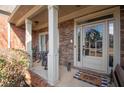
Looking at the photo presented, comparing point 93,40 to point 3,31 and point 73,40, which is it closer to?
point 73,40

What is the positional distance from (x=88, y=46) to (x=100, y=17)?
46.8 inches

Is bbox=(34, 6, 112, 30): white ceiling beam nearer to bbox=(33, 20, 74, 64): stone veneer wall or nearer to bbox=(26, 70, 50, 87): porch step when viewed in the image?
bbox=(33, 20, 74, 64): stone veneer wall

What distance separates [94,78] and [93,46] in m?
1.35

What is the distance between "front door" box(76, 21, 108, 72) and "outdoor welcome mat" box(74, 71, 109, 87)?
493 mm

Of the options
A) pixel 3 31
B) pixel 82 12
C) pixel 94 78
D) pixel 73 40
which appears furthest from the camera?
pixel 3 31

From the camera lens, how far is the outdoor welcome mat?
3658mm

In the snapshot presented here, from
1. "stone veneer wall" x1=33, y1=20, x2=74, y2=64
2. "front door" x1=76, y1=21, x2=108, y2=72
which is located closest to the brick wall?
"stone veneer wall" x1=33, y1=20, x2=74, y2=64

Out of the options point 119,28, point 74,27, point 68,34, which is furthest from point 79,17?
point 119,28

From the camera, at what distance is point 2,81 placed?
11.7 ft

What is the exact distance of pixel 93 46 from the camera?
482 cm

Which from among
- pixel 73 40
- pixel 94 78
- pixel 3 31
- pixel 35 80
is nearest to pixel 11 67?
pixel 35 80

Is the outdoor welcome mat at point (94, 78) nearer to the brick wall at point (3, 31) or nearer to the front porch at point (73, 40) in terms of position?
the front porch at point (73, 40)
